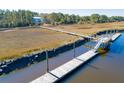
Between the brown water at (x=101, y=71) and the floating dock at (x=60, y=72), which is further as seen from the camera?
the brown water at (x=101, y=71)

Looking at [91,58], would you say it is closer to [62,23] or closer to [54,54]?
[54,54]

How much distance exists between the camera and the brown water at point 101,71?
28000 millimetres

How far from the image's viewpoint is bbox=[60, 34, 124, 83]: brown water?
28.0 m

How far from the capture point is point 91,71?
103 ft

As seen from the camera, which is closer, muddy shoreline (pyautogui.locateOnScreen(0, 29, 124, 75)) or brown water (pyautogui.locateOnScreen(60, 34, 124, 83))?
brown water (pyautogui.locateOnScreen(60, 34, 124, 83))

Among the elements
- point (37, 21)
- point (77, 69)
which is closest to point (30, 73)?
point (77, 69)

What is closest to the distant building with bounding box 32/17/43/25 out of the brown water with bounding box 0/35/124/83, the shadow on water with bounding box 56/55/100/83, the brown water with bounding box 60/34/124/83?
the brown water with bounding box 0/35/124/83

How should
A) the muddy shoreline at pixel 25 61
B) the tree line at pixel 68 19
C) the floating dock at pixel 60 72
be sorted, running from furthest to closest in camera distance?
the tree line at pixel 68 19, the muddy shoreline at pixel 25 61, the floating dock at pixel 60 72

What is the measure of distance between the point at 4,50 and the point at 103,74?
2027cm

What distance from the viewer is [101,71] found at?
3142 centimetres

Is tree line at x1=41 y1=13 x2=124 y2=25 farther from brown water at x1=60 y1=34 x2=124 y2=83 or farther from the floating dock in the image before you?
the floating dock

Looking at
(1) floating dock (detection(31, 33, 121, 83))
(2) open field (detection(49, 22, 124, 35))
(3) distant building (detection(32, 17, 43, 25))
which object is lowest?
(1) floating dock (detection(31, 33, 121, 83))

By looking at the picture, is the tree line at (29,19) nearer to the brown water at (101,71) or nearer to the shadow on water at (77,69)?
the brown water at (101,71)

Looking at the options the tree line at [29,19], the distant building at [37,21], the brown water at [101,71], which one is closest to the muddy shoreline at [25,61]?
the brown water at [101,71]
